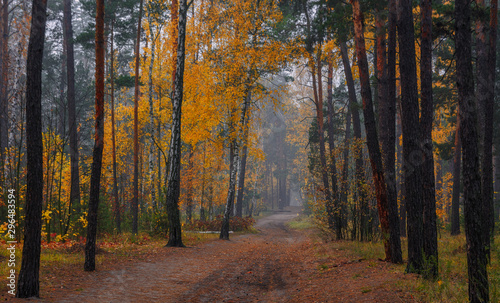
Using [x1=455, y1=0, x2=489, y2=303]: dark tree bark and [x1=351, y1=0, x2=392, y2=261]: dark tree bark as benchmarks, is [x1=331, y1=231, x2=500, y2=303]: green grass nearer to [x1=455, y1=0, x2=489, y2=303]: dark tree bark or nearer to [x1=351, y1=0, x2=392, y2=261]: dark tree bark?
[x1=455, y1=0, x2=489, y2=303]: dark tree bark

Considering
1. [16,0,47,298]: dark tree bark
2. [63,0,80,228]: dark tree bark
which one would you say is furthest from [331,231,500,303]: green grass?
[63,0,80,228]: dark tree bark

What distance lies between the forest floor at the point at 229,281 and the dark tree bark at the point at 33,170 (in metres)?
0.37

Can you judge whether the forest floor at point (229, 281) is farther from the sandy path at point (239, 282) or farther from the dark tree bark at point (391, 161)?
the dark tree bark at point (391, 161)

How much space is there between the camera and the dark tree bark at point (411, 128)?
24.5ft

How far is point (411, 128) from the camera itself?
24.6ft

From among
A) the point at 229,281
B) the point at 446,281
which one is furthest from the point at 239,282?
the point at 446,281

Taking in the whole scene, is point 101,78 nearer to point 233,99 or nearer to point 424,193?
point 424,193

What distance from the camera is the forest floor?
6.09m

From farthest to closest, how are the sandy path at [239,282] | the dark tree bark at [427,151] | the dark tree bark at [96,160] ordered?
1. the dark tree bark at [96,160]
2. the dark tree bark at [427,151]
3. the sandy path at [239,282]

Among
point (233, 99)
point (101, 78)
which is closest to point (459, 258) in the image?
point (101, 78)

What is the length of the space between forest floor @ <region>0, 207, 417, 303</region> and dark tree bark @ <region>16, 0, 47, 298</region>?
0.37 m

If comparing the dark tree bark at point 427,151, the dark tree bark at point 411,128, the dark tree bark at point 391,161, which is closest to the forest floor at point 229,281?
the dark tree bark at point 391,161

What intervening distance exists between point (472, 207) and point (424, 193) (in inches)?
99.4

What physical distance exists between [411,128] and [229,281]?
5.61 m
